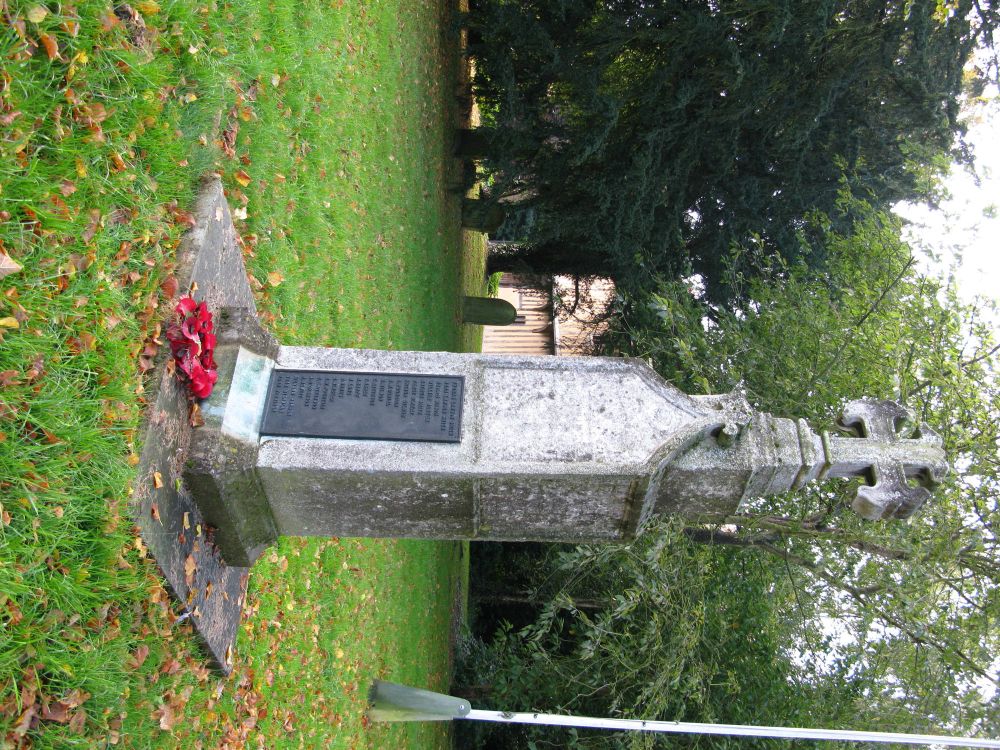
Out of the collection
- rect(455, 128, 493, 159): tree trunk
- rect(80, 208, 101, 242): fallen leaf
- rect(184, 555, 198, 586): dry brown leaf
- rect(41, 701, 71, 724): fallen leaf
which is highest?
rect(455, 128, 493, 159): tree trunk

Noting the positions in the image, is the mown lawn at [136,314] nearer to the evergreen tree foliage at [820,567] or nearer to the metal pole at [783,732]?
the metal pole at [783,732]

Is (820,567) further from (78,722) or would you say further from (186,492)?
(78,722)

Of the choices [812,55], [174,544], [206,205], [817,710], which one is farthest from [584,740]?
[812,55]

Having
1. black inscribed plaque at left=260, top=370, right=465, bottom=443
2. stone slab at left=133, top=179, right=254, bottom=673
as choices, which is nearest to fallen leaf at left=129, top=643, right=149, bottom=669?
stone slab at left=133, top=179, right=254, bottom=673

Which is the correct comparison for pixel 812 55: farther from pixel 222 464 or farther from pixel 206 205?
pixel 222 464

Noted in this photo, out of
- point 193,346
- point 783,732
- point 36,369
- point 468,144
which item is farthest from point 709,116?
point 36,369

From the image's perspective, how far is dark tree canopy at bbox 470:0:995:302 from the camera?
9.27 m

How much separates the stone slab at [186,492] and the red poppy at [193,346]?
0.24 feet

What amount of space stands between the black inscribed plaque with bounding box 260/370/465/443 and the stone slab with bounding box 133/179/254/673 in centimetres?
48

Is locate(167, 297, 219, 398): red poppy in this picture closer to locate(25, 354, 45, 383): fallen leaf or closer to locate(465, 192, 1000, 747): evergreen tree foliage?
locate(25, 354, 45, 383): fallen leaf

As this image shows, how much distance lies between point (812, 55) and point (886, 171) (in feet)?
8.24

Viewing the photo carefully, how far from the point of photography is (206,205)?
4309mm

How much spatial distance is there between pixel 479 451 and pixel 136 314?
1808mm

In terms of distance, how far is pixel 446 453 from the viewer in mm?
3867
